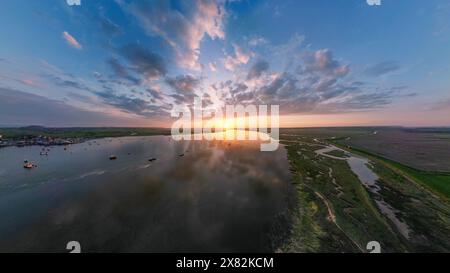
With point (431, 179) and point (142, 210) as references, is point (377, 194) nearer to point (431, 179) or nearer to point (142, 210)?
point (431, 179)

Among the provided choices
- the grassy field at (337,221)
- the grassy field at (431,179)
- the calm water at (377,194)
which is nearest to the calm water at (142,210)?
the grassy field at (337,221)

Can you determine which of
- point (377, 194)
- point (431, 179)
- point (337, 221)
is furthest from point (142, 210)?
point (431, 179)

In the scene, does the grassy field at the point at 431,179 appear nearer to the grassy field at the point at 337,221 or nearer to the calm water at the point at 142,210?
the grassy field at the point at 337,221

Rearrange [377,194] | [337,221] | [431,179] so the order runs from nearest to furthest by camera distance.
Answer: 1. [337,221]
2. [377,194]
3. [431,179]

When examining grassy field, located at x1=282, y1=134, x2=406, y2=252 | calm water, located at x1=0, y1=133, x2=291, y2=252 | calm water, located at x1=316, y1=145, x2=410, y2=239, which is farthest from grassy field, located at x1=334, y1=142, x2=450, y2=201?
calm water, located at x1=0, y1=133, x2=291, y2=252

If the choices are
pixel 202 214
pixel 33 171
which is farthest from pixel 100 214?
pixel 33 171

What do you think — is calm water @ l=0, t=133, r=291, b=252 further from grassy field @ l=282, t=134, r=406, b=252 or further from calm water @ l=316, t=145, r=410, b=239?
calm water @ l=316, t=145, r=410, b=239
